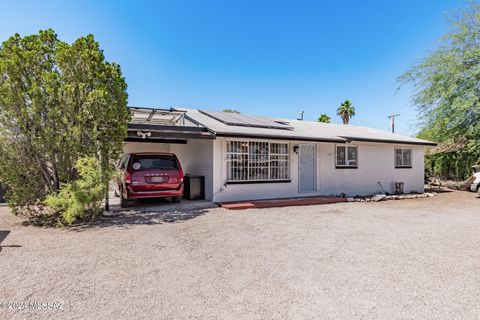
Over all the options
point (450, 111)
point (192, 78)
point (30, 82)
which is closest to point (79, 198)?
point (30, 82)

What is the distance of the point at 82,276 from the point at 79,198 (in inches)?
138

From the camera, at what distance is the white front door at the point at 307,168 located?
1207 cm

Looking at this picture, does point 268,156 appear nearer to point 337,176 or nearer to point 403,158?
point 337,176

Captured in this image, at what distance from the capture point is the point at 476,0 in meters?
15.5

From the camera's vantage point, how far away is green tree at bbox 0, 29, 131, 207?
21.5ft

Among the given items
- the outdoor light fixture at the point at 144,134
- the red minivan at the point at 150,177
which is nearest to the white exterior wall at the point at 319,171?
the red minivan at the point at 150,177

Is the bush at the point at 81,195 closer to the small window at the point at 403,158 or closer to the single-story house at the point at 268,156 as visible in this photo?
the single-story house at the point at 268,156

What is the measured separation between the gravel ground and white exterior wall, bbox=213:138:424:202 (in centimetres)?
344

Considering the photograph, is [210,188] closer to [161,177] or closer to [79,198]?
[161,177]

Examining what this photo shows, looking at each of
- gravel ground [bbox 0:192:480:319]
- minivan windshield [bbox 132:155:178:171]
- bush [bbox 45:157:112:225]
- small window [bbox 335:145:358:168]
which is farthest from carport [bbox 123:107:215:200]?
small window [bbox 335:145:358:168]

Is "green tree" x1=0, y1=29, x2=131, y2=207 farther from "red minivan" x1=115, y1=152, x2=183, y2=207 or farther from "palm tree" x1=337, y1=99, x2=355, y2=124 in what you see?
"palm tree" x1=337, y1=99, x2=355, y2=124

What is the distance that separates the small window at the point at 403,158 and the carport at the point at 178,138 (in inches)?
416

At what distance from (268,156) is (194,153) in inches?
125

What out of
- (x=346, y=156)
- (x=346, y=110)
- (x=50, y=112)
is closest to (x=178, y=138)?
(x=50, y=112)
